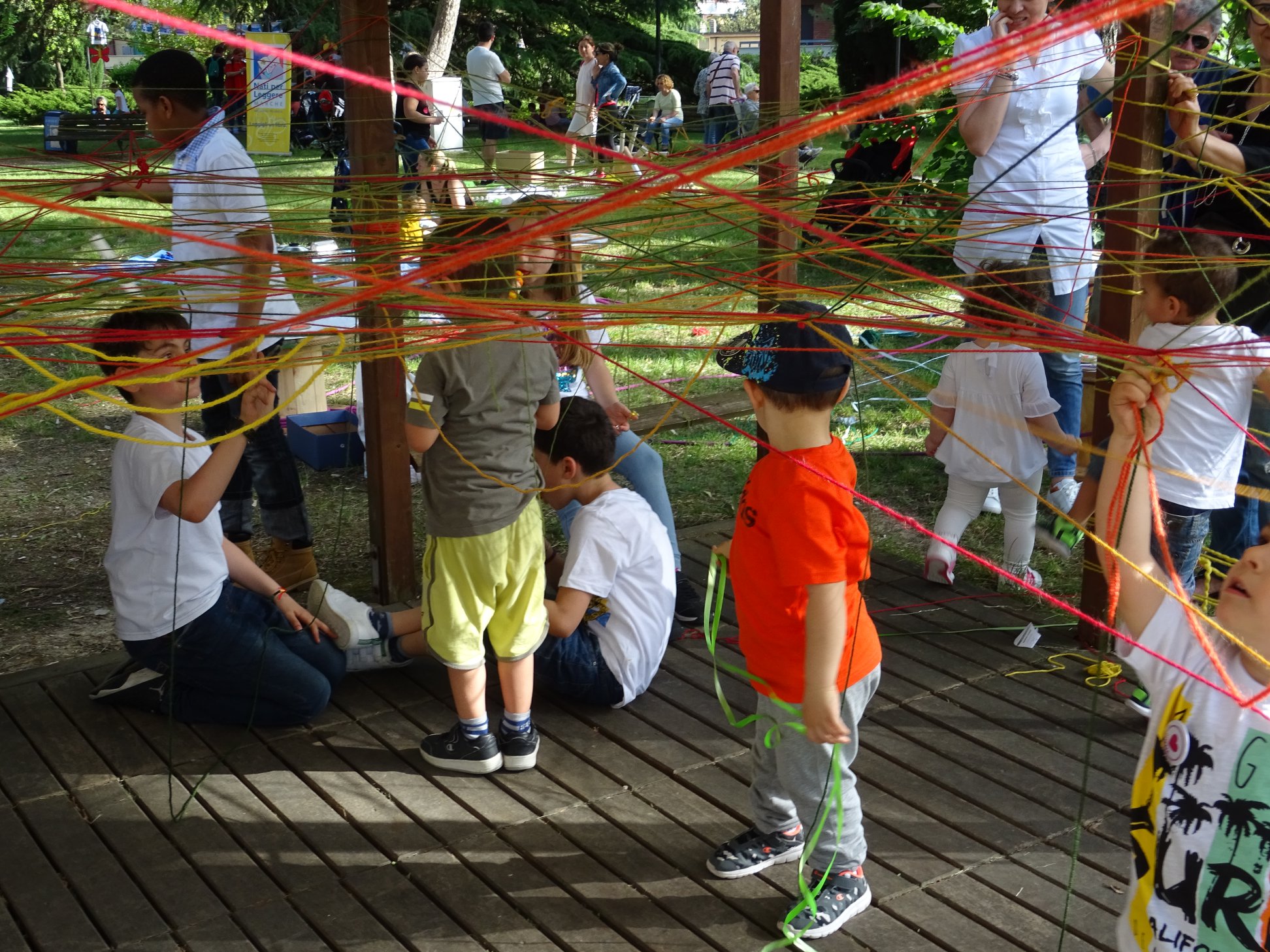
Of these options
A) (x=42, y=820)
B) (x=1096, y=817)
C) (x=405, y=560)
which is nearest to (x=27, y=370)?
(x=405, y=560)

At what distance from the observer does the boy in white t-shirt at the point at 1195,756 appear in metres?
1.42

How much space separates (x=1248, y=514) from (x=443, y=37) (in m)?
8.99

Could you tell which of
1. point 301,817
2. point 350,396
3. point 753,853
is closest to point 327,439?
point 350,396

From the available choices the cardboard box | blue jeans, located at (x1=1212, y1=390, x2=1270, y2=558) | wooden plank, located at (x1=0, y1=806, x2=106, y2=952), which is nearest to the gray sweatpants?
wooden plank, located at (x1=0, y1=806, x2=106, y2=952)

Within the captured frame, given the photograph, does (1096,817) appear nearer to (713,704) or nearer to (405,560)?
(713,704)

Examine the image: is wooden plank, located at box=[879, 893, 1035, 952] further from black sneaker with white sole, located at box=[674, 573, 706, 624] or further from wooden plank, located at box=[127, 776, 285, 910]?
black sneaker with white sole, located at box=[674, 573, 706, 624]

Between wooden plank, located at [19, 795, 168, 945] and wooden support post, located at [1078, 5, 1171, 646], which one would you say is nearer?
wooden plank, located at [19, 795, 168, 945]

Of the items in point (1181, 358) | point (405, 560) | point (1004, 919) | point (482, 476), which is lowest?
point (1004, 919)

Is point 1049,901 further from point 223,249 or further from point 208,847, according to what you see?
point 223,249

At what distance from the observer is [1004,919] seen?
82.8 inches

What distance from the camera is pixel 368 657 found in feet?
9.79

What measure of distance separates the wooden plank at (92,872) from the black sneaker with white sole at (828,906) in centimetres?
109

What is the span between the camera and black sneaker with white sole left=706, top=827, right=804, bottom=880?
2229 millimetres

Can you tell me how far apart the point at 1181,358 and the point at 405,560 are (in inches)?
83.4
